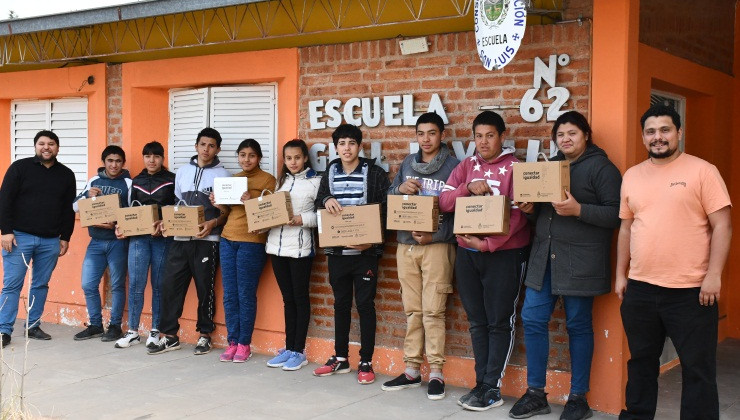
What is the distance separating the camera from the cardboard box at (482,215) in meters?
5.39

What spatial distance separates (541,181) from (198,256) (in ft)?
11.6

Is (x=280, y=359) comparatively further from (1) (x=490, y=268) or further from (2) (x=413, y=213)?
(1) (x=490, y=268)

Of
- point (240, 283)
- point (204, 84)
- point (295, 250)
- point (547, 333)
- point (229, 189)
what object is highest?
point (204, 84)

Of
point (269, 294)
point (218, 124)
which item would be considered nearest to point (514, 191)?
point (269, 294)

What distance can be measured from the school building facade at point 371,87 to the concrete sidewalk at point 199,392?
1.65ft

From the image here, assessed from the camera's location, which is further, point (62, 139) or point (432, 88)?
point (62, 139)

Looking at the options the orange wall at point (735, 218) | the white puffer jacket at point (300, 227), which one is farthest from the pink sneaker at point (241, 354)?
the orange wall at point (735, 218)

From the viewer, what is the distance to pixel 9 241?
7.84 metres

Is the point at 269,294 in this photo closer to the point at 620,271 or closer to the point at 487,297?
the point at 487,297

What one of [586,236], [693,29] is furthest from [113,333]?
[693,29]

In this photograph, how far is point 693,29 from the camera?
6.90 m

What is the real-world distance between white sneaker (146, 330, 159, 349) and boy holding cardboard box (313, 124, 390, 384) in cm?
208

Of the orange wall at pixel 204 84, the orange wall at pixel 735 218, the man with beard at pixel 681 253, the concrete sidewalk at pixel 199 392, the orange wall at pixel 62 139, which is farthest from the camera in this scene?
the orange wall at pixel 62 139

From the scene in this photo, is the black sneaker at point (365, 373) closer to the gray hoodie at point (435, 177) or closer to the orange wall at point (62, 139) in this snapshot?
the gray hoodie at point (435, 177)
